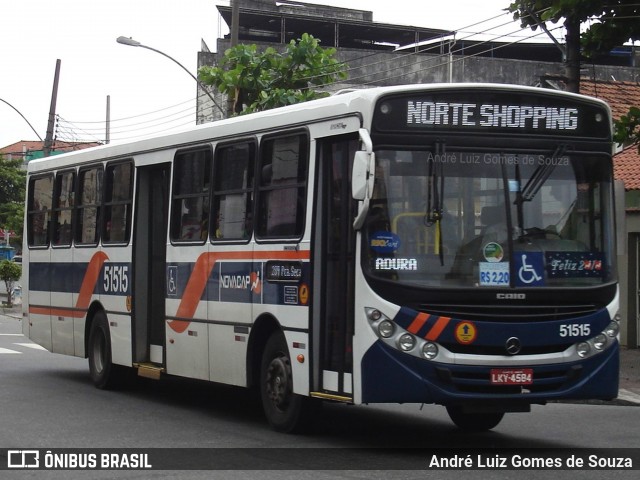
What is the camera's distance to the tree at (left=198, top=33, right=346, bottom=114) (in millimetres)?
26062

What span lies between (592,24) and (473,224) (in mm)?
9665

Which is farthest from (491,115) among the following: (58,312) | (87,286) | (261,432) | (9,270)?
(9,270)

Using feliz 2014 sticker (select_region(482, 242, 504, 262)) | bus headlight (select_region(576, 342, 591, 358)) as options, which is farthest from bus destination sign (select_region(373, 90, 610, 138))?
bus headlight (select_region(576, 342, 591, 358))

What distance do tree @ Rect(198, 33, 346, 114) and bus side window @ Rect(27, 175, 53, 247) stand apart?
24.0ft

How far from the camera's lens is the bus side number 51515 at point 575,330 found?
10.5 m

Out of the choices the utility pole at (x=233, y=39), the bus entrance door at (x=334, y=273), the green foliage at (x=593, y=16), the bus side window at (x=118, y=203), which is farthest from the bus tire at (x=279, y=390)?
the utility pole at (x=233, y=39)

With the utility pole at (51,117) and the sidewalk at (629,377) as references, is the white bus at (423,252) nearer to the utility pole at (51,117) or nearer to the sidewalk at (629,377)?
the sidewalk at (629,377)

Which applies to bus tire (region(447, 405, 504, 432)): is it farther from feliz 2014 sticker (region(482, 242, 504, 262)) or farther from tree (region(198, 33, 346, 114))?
tree (region(198, 33, 346, 114))

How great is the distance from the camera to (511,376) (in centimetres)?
1030

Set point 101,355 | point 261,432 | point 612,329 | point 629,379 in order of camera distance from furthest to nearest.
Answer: point 629,379, point 101,355, point 261,432, point 612,329

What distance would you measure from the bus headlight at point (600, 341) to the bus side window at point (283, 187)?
2.81 m

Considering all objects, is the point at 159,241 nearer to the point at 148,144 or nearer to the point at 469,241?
the point at 148,144

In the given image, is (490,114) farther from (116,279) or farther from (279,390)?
(116,279)

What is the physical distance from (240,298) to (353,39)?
143 ft
